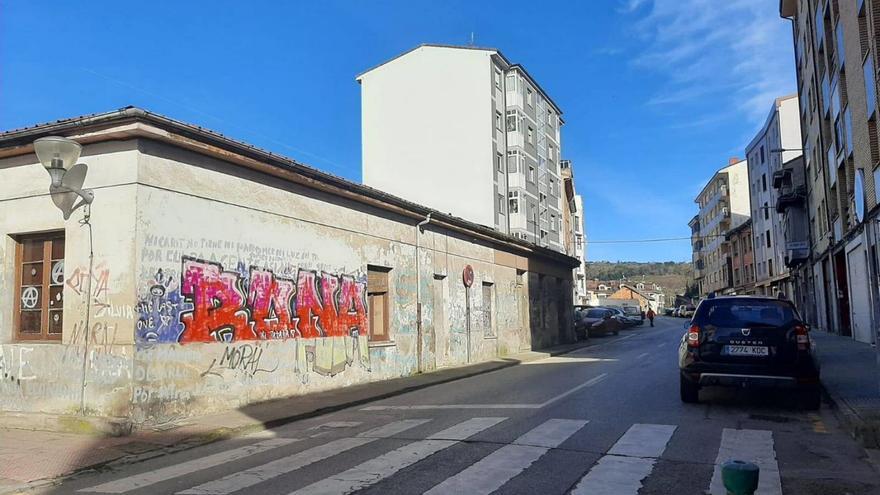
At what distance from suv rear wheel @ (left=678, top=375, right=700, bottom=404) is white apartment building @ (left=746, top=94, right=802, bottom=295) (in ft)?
125

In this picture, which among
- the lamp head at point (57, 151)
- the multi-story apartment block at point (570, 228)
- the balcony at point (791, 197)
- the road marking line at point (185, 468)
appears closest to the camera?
the road marking line at point (185, 468)

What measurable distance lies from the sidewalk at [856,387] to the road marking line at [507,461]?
10.3 feet

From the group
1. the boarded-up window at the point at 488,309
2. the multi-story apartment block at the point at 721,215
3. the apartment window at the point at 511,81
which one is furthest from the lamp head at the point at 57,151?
the multi-story apartment block at the point at 721,215

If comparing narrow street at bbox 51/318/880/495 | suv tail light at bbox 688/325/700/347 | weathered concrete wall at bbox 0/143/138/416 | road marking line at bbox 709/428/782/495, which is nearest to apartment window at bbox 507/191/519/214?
narrow street at bbox 51/318/880/495

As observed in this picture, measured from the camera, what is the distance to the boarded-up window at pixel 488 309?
20.9m

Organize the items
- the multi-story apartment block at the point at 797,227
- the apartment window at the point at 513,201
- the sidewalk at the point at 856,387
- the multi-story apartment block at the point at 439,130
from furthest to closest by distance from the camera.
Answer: the apartment window at the point at 513,201
the multi-story apartment block at the point at 439,130
the multi-story apartment block at the point at 797,227
the sidewalk at the point at 856,387

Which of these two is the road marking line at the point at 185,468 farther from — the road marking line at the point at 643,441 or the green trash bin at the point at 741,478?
the green trash bin at the point at 741,478

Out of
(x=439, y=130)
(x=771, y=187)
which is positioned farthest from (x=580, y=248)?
(x=439, y=130)

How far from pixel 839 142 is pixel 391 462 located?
76.5 feet

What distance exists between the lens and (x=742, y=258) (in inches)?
2675

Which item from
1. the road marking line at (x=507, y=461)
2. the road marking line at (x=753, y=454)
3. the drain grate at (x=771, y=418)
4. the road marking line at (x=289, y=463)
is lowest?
the drain grate at (x=771, y=418)

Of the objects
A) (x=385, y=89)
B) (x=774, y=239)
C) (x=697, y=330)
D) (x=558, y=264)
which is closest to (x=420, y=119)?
(x=385, y=89)

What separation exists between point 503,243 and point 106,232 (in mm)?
14891

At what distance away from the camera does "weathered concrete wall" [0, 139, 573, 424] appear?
9.28 metres
